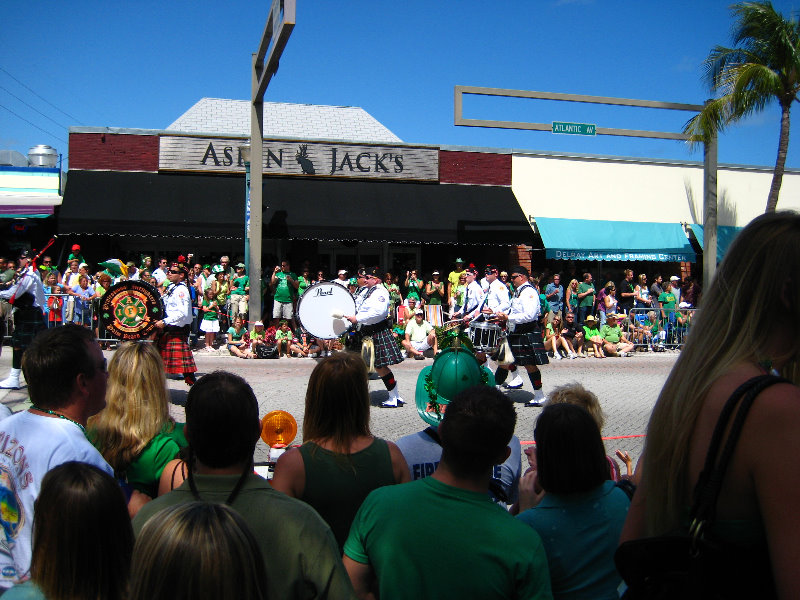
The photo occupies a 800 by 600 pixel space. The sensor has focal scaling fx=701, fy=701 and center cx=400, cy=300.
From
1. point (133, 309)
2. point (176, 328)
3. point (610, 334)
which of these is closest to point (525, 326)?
point (176, 328)

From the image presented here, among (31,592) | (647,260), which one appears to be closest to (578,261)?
(647,260)

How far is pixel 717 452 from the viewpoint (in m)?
1.41

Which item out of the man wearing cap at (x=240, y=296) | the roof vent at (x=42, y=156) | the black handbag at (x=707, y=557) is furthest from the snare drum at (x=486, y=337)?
the roof vent at (x=42, y=156)

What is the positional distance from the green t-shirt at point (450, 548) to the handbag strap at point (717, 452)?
653 millimetres

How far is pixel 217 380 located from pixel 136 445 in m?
1.00

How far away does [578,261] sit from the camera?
21984 mm

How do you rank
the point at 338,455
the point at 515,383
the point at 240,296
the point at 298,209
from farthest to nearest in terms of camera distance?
the point at 298,209 → the point at 240,296 → the point at 515,383 → the point at 338,455

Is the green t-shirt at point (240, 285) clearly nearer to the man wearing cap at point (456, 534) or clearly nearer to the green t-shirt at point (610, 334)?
the green t-shirt at point (610, 334)

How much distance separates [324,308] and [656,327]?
957cm

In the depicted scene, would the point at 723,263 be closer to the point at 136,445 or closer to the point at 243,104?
the point at 136,445

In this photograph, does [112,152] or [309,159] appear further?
[309,159]

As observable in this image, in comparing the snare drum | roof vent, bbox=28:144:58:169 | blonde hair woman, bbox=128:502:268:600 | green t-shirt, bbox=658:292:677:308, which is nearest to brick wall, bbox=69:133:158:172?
roof vent, bbox=28:144:58:169

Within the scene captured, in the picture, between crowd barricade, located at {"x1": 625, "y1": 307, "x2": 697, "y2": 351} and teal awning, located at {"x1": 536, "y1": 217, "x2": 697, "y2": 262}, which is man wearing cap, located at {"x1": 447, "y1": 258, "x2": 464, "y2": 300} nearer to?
teal awning, located at {"x1": 536, "y1": 217, "x2": 697, "y2": 262}

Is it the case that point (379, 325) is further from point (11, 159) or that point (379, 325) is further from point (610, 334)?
point (11, 159)
